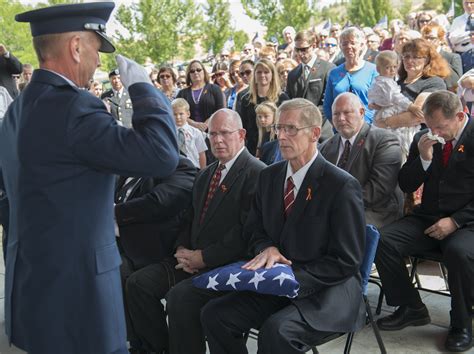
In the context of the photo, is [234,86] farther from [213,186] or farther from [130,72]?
[130,72]

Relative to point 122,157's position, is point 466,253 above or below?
below

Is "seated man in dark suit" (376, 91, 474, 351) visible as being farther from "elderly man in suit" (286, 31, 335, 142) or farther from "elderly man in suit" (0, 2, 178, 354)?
"elderly man in suit" (286, 31, 335, 142)

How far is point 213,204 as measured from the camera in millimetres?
4062

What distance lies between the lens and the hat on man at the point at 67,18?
2260 mm

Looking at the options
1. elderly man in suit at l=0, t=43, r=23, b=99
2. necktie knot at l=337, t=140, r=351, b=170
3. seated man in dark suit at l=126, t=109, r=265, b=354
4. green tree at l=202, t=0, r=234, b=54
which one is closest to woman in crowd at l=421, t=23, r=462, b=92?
necktie knot at l=337, t=140, r=351, b=170

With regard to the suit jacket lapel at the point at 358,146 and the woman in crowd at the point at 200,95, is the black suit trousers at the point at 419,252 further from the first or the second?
the woman in crowd at the point at 200,95

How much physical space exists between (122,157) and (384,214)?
2.92 metres

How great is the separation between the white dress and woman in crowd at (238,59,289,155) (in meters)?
1.58

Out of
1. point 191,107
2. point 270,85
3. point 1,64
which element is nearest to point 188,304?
point 270,85

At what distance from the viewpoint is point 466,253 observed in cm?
392

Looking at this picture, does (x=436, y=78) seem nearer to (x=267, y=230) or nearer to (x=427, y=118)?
(x=427, y=118)

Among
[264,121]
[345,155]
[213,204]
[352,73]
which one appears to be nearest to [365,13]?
[352,73]

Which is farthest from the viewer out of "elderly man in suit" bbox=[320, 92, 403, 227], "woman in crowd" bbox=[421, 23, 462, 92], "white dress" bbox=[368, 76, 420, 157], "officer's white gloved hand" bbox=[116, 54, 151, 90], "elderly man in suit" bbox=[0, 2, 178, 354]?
"woman in crowd" bbox=[421, 23, 462, 92]

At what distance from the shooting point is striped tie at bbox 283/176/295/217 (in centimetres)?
354
